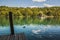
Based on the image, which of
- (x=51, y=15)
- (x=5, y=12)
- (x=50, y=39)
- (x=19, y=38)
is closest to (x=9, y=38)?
(x=19, y=38)

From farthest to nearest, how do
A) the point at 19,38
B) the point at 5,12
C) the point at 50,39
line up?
the point at 5,12 < the point at 50,39 < the point at 19,38

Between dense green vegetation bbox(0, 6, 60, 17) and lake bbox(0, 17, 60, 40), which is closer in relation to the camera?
lake bbox(0, 17, 60, 40)

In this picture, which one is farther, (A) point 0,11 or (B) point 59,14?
(B) point 59,14

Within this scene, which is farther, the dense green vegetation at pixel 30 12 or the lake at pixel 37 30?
the dense green vegetation at pixel 30 12

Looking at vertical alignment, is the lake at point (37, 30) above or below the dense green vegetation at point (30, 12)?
above

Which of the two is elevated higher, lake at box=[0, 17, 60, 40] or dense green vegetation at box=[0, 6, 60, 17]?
lake at box=[0, 17, 60, 40]

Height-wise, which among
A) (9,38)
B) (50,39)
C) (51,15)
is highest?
(9,38)

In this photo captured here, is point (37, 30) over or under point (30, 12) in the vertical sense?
over

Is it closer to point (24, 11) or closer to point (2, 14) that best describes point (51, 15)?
point (24, 11)

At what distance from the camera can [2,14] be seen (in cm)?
7319

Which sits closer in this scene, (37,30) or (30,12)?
(37,30)

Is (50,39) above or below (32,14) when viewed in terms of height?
above

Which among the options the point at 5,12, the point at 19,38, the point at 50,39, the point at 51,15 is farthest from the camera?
the point at 51,15

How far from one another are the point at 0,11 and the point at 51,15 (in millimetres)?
22577
